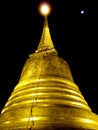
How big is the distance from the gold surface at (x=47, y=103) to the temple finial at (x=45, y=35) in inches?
28.6

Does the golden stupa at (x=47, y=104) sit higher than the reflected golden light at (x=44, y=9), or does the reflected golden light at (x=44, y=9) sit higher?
the reflected golden light at (x=44, y=9)

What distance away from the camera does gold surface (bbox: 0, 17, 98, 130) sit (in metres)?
4.39

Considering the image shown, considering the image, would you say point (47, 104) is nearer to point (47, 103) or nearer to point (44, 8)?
point (47, 103)

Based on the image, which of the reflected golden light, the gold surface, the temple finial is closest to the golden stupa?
the gold surface

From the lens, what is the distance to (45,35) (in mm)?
6996

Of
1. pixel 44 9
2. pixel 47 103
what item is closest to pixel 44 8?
pixel 44 9

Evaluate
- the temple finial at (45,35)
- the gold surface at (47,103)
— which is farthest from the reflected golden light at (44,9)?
the gold surface at (47,103)

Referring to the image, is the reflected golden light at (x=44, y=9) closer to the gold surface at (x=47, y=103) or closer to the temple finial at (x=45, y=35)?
the temple finial at (x=45, y=35)

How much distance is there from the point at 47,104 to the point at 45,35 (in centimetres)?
267

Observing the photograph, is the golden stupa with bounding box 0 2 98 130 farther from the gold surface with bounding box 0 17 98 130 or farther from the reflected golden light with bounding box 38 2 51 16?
the reflected golden light with bounding box 38 2 51 16

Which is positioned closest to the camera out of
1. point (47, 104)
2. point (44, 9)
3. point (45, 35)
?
point (47, 104)

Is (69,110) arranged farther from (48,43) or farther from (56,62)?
(48,43)

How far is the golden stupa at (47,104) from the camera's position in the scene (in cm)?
439

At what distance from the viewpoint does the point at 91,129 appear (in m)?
4.48
